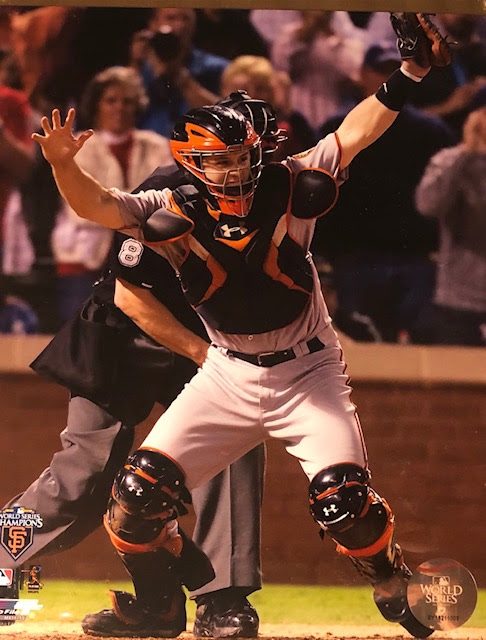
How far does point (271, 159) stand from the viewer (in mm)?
3943

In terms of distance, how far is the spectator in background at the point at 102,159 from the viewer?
4.14 m

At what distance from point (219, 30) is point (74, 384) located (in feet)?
4.43

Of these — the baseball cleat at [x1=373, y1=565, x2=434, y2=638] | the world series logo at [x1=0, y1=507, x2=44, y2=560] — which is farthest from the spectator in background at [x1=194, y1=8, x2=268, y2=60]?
the baseball cleat at [x1=373, y1=565, x2=434, y2=638]

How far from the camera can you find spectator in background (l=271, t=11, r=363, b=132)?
4.21 meters

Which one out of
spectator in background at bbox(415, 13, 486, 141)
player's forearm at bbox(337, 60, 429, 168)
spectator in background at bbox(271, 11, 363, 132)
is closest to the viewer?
player's forearm at bbox(337, 60, 429, 168)

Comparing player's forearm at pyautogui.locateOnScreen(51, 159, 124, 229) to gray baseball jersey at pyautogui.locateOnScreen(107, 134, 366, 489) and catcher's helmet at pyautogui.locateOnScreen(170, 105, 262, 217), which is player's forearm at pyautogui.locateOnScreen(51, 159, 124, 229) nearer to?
gray baseball jersey at pyautogui.locateOnScreen(107, 134, 366, 489)

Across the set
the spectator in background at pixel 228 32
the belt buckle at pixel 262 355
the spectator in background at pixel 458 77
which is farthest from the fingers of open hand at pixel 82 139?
the spectator in background at pixel 458 77

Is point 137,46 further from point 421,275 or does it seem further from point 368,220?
point 421,275

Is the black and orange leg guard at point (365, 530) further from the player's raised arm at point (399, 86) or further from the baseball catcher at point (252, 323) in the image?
the player's raised arm at point (399, 86)

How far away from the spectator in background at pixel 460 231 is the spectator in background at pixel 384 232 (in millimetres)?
44

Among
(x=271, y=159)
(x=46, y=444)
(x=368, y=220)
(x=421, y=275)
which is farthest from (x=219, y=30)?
(x=46, y=444)

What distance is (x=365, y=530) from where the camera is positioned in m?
3.79

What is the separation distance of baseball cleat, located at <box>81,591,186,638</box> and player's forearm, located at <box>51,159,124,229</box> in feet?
4.36

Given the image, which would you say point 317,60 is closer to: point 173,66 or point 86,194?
point 173,66
